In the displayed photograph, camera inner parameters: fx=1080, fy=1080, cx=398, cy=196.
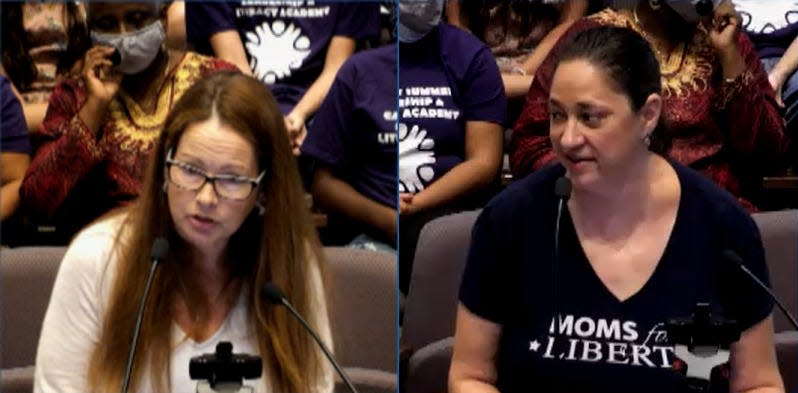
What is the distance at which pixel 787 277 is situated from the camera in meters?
1.92

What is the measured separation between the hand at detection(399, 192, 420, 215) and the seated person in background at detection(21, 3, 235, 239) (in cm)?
42

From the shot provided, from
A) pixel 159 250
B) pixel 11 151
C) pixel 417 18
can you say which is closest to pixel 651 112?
pixel 417 18

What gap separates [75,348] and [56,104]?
1.46 ft

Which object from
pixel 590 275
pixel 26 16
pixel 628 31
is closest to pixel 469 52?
pixel 628 31

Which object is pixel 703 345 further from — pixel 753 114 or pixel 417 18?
pixel 417 18

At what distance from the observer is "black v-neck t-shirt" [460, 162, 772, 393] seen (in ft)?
5.54

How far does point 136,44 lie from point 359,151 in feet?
1.46

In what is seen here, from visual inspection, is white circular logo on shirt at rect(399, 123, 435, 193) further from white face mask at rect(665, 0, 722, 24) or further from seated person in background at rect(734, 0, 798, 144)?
seated person in background at rect(734, 0, 798, 144)

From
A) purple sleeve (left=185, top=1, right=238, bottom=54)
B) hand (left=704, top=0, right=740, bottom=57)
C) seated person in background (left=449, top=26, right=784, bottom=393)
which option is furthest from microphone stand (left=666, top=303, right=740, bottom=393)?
purple sleeve (left=185, top=1, right=238, bottom=54)

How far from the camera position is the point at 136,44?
194 cm

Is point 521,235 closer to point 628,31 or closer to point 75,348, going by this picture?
point 628,31

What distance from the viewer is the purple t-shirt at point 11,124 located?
6.43ft

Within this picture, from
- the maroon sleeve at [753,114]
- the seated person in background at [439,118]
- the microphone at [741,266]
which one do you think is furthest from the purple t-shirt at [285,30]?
the microphone at [741,266]

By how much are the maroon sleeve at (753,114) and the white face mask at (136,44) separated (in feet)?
3.31
